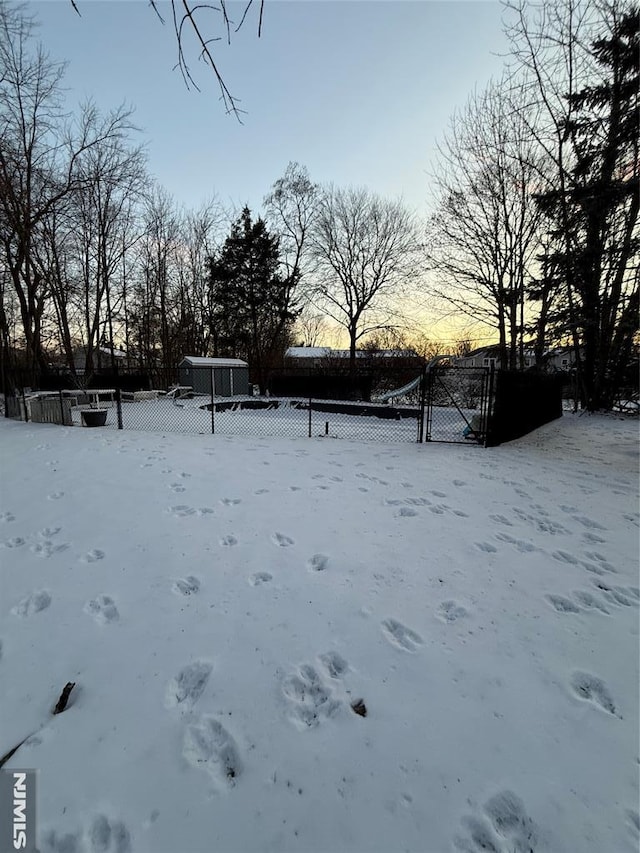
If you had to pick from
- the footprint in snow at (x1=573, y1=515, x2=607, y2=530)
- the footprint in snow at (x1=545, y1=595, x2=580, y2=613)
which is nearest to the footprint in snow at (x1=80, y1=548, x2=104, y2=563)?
the footprint in snow at (x1=545, y1=595, x2=580, y2=613)

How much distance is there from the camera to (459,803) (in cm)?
138

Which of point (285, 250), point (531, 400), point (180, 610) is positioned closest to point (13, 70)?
point (285, 250)

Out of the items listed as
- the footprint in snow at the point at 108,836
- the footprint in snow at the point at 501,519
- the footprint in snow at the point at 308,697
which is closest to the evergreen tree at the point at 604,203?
the footprint in snow at the point at 501,519

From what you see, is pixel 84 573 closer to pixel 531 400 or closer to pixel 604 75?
pixel 531 400

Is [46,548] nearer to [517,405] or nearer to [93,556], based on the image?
[93,556]

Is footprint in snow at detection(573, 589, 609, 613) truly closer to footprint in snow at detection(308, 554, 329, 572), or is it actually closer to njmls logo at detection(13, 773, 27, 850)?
footprint in snow at detection(308, 554, 329, 572)

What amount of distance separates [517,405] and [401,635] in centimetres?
764

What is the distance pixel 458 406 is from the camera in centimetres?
1147

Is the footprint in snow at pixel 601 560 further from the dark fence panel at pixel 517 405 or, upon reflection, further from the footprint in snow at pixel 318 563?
the dark fence panel at pixel 517 405

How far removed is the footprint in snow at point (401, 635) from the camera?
7.02ft

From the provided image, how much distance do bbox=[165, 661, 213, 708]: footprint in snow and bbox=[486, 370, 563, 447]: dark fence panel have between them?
6960mm

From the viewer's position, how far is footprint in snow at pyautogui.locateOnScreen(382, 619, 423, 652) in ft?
7.02

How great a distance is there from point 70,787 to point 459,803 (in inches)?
59.6

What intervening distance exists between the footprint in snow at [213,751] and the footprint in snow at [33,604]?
4.96 ft
